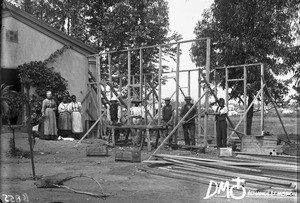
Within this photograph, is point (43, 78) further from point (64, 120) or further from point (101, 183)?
point (101, 183)

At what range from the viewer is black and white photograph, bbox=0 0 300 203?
7980 millimetres

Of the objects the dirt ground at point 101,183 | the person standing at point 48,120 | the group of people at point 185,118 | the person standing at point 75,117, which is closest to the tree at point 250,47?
the group of people at point 185,118

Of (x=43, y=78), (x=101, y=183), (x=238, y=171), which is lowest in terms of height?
(x=101, y=183)

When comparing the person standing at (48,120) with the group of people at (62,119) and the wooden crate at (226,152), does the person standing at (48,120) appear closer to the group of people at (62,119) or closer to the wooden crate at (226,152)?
the group of people at (62,119)

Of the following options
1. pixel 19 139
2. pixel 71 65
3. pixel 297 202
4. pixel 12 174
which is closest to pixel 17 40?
pixel 71 65

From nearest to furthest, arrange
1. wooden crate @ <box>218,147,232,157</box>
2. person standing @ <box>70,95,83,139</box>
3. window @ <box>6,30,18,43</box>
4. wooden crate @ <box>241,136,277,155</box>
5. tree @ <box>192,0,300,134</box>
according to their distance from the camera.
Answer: wooden crate @ <box>218,147,232,157</box>
wooden crate @ <box>241,136,277,155</box>
window @ <box>6,30,18,43</box>
person standing @ <box>70,95,83,139</box>
tree @ <box>192,0,300,134</box>

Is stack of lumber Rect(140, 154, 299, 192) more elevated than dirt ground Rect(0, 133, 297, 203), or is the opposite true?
stack of lumber Rect(140, 154, 299, 192)

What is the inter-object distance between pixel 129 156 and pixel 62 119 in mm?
6972

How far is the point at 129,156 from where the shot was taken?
11633 millimetres

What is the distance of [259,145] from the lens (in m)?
12.9

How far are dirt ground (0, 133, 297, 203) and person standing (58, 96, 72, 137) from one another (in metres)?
5.06

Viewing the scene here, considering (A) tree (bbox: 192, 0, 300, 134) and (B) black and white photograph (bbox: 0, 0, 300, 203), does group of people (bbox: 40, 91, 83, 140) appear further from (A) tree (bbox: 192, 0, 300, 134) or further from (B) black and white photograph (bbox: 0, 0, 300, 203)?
(A) tree (bbox: 192, 0, 300, 134)

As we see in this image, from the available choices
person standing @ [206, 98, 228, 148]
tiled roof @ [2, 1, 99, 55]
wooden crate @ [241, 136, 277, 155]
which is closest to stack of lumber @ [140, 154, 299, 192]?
wooden crate @ [241, 136, 277, 155]

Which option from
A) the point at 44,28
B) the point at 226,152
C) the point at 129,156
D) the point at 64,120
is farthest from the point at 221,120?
the point at 44,28
